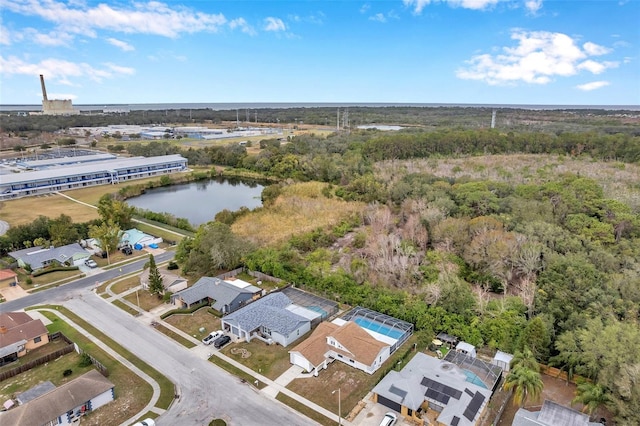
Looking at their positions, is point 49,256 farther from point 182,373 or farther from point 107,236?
point 182,373

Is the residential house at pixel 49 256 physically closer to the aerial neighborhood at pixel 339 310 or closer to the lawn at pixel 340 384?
the aerial neighborhood at pixel 339 310

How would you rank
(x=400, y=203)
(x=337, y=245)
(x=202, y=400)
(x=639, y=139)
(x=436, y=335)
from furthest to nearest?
(x=639, y=139) → (x=400, y=203) → (x=337, y=245) → (x=436, y=335) → (x=202, y=400)

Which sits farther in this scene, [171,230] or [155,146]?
[155,146]

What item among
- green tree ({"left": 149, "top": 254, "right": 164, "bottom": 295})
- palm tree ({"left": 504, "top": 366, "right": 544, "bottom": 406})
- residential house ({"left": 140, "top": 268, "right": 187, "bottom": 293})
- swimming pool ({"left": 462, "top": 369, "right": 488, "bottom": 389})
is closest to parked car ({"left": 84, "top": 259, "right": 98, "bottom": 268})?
residential house ({"left": 140, "top": 268, "right": 187, "bottom": 293})

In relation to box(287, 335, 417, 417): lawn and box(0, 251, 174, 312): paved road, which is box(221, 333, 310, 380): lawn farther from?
box(0, 251, 174, 312): paved road

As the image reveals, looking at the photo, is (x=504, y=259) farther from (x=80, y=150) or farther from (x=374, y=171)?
(x=80, y=150)

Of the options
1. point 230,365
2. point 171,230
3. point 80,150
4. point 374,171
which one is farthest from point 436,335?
point 80,150

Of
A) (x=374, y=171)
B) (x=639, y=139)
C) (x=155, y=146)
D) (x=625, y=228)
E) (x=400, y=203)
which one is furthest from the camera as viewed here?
(x=155, y=146)
